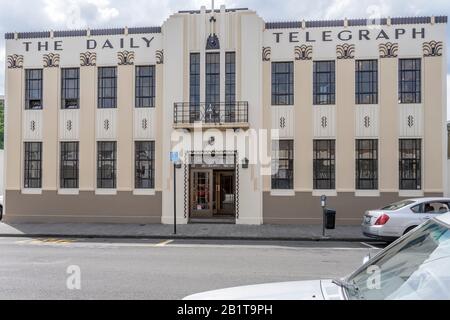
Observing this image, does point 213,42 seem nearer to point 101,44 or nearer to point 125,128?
point 101,44

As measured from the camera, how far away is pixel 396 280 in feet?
8.71

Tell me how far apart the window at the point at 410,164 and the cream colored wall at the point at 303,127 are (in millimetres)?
3729

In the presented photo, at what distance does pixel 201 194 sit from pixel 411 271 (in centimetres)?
1634

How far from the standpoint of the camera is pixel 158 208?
18.2 metres

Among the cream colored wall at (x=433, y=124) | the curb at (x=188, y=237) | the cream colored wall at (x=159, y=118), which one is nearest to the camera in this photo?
the curb at (x=188, y=237)

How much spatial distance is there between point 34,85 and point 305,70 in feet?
39.9

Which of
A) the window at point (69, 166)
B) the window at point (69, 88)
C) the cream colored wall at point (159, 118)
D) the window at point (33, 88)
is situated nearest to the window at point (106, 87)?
the window at point (69, 88)

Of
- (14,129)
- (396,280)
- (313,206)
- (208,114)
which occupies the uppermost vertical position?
(208,114)

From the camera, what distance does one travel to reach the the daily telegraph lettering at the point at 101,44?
18586mm

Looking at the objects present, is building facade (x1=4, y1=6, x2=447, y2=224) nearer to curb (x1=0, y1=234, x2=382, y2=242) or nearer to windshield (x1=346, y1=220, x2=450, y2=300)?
curb (x1=0, y1=234, x2=382, y2=242)

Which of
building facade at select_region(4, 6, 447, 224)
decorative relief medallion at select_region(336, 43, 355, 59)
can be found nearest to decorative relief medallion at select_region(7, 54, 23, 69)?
building facade at select_region(4, 6, 447, 224)

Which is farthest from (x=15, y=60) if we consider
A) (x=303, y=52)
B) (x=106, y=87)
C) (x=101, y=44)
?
(x=303, y=52)

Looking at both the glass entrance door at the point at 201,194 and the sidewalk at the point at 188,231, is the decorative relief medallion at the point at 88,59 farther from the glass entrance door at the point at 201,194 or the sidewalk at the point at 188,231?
the sidewalk at the point at 188,231
